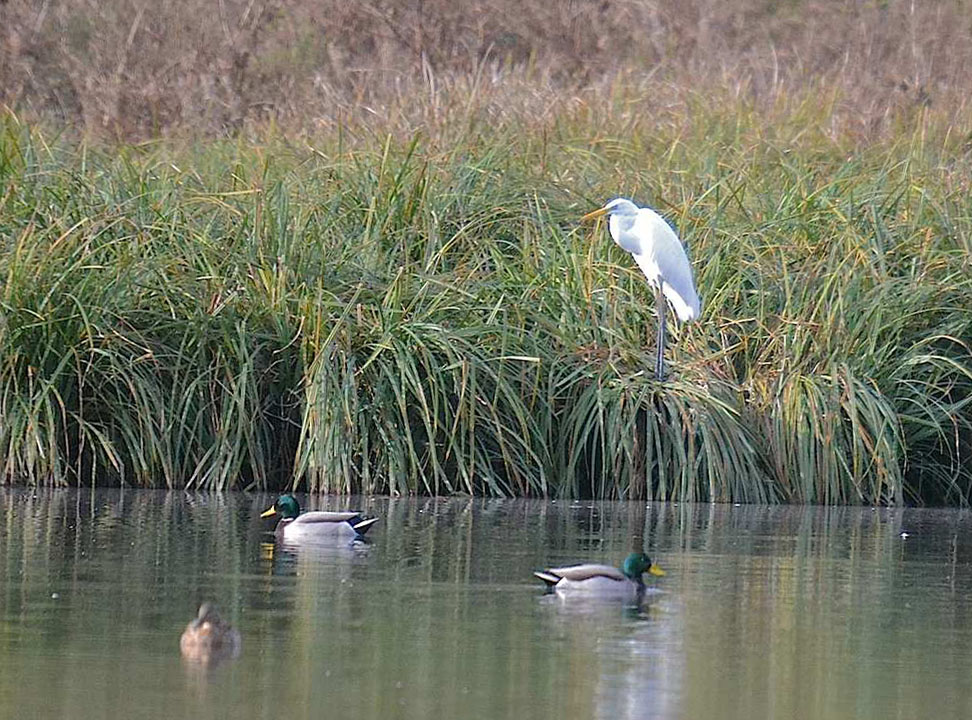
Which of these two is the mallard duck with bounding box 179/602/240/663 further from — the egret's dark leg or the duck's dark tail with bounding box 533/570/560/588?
the egret's dark leg

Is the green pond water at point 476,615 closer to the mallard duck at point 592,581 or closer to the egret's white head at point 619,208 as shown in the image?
the mallard duck at point 592,581

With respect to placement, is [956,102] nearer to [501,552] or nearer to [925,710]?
[501,552]

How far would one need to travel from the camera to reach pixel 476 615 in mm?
7676

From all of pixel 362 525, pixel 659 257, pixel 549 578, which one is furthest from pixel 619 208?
pixel 549 578

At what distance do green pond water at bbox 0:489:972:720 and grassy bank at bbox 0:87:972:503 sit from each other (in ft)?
1.73

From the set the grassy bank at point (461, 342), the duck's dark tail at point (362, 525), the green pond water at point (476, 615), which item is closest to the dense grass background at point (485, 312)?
the grassy bank at point (461, 342)

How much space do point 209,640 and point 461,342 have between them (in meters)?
5.64

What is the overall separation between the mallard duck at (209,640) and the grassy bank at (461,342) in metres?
4.94

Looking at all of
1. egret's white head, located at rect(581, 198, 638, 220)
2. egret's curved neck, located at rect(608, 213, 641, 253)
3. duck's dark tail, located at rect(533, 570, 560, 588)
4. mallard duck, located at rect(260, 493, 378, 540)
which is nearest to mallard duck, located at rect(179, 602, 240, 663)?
duck's dark tail, located at rect(533, 570, 560, 588)

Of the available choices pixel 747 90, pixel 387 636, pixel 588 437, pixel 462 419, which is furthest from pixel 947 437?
pixel 387 636

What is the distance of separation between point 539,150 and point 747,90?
103 inches

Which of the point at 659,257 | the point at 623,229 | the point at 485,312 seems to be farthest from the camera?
the point at 623,229

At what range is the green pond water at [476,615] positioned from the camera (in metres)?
6.15

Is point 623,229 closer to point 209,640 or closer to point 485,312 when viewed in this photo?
point 485,312
